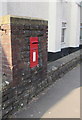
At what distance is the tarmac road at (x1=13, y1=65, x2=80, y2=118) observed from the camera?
3.10 metres

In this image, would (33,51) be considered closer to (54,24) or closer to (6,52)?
(6,52)

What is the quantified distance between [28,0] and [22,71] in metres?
5.03

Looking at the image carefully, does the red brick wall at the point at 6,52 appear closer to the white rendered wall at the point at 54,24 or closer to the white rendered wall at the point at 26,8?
the white rendered wall at the point at 26,8

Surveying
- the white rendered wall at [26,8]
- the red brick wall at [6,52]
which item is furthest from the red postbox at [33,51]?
the white rendered wall at [26,8]

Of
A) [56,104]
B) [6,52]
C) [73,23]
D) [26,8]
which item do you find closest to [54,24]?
[26,8]

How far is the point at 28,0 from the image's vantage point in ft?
23.3

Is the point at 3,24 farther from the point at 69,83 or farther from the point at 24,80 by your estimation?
the point at 69,83

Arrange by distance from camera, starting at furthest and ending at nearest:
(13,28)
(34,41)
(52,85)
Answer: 1. (52,85)
2. (34,41)
3. (13,28)

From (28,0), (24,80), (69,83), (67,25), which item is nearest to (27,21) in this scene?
(24,80)

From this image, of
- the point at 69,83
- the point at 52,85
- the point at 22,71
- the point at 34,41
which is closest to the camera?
the point at 22,71

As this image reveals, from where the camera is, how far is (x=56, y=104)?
11.5ft

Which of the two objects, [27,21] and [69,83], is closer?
[27,21]

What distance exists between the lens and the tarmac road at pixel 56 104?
310 centimetres

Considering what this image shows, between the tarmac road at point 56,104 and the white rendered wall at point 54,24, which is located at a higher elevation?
the white rendered wall at point 54,24
